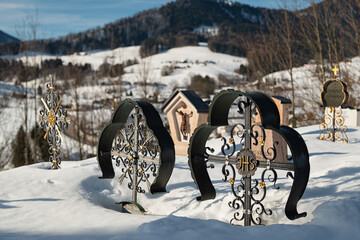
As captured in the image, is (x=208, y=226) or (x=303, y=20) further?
(x=303, y=20)

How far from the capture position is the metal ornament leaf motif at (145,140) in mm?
5761

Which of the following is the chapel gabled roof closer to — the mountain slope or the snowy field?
the snowy field

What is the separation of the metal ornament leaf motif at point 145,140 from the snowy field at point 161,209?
20.4 inches

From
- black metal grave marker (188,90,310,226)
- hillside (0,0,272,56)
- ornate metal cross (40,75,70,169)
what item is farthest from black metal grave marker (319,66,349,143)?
hillside (0,0,272,56)

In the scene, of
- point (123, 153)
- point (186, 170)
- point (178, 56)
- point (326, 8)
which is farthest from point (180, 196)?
point (178, 56)

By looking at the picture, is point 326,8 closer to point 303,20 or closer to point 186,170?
point 303,20

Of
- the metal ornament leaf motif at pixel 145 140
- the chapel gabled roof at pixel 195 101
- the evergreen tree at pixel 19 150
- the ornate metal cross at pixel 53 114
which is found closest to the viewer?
the metal ornament leaf motif at pixel 145 140

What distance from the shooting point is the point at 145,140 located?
249 inches

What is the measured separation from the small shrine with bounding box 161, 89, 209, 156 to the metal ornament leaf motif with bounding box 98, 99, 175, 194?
5256 mm

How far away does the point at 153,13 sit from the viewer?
18575cm

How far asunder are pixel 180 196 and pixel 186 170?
181 cm

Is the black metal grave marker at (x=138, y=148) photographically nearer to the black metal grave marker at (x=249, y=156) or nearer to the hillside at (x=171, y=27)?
the black metal grave marker at (x=249, y=156)

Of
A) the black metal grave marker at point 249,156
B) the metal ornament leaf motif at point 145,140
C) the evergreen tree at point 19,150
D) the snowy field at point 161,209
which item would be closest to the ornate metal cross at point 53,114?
the snowy field at point 161,209

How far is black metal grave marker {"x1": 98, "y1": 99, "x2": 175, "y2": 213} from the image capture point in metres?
5.79
